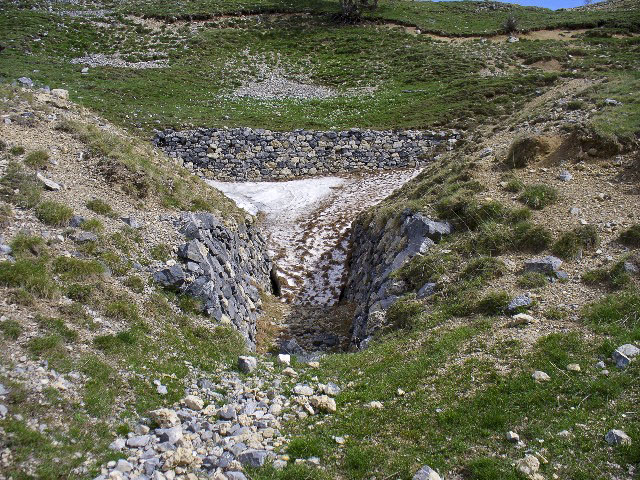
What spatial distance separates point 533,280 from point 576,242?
1.86 m

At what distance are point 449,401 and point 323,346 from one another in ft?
24.2

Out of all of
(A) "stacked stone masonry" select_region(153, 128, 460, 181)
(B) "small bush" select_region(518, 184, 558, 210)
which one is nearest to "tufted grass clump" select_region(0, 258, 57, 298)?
(B) "small bush" select_region(518, 184, 558, 210)

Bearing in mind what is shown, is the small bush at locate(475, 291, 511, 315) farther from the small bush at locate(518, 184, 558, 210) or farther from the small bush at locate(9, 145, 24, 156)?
the small bush at locate(9, 145, 24, 156)

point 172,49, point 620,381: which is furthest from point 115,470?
point 172,49

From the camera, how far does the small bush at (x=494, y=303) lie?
10.4 metres

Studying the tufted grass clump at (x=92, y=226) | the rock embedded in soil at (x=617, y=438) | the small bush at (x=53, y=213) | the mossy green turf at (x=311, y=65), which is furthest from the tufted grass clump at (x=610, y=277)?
the mossy green turf at (x=311, y=65)

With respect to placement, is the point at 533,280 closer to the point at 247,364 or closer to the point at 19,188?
the point at 247,364

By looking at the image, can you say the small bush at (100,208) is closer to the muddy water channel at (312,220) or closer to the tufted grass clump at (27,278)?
the tufted grass clump at (27,278)

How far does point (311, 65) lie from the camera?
50.9 m

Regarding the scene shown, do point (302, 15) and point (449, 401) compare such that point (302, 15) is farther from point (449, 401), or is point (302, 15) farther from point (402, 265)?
point (449, 401)

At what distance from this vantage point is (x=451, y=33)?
58000mm

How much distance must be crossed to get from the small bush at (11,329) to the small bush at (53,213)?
380cm

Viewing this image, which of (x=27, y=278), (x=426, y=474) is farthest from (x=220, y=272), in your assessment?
(x=426, y=474)

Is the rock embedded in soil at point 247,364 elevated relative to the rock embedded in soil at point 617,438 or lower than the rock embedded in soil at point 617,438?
lower
